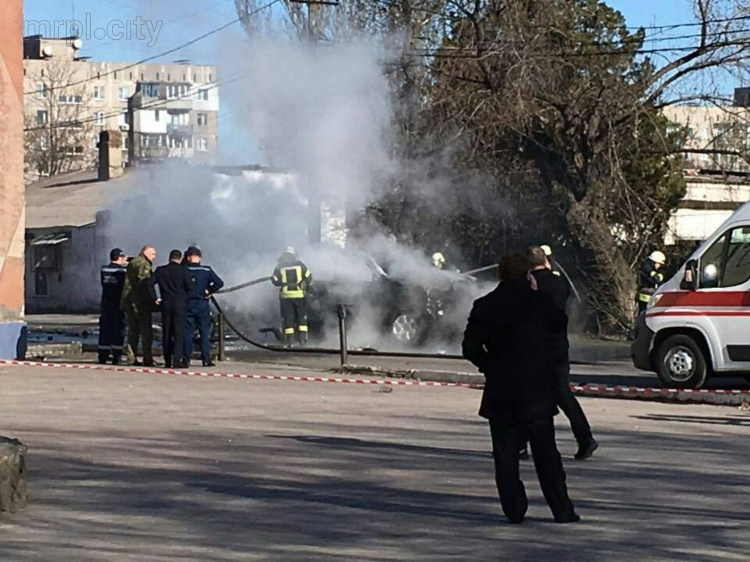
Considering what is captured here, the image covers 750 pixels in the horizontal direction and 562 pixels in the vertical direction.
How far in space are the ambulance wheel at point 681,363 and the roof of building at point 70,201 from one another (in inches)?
1403

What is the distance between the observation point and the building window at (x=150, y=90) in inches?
4964

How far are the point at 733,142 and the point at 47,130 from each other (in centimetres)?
6596

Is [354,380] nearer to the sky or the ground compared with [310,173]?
nearer to the ground

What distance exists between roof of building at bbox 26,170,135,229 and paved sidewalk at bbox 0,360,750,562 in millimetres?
37079

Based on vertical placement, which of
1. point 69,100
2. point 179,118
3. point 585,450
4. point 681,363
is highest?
point 179,118

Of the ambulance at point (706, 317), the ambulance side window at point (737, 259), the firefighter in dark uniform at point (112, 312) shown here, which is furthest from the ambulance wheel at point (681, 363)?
the firefighter in dark uniform at point (112, 312)

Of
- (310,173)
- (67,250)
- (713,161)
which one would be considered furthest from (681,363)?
(67,250)

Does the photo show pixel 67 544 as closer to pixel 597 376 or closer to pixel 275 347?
pixel 597 376

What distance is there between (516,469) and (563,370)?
2.68 m

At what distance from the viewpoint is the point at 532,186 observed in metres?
31.8

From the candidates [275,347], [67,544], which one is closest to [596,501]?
[67,544]

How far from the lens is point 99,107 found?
474ft

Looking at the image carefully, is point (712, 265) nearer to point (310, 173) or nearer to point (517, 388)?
point (517, 388)

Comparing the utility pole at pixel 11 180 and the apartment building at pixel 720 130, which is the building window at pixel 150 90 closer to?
the apartment building at pixel 720 130
